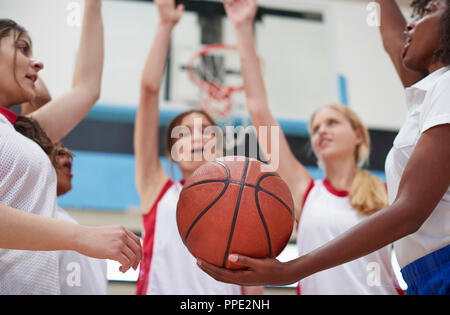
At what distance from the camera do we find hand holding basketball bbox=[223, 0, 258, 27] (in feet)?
7.45

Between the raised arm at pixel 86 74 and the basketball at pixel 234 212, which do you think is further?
the raised arm at pixel 86 74

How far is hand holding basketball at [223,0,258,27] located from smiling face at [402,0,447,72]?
101cm

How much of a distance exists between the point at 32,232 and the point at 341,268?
4.63 feet

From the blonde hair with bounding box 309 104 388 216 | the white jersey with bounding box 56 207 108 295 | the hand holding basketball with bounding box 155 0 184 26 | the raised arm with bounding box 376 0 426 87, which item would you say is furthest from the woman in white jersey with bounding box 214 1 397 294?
the white jersey with bounding box 56 207 108 295

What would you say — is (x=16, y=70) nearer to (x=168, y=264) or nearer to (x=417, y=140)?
(x=168, y=264)

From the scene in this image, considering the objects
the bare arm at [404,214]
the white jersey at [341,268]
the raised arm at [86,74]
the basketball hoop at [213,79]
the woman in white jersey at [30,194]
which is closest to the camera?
the bare arm at [404,214]

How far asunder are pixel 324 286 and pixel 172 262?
70 centimetres

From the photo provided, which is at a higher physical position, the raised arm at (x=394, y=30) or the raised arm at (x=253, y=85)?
the raised arm at (x=394, y=30)

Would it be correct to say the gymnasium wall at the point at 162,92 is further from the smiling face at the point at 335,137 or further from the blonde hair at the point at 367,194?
the blonde hair at the point at 367,194

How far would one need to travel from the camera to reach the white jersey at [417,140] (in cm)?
113

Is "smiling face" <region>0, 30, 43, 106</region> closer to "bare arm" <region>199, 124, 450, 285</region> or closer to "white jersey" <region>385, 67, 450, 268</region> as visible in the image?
"bare arm" <region>199, 124, 450, 285</region>

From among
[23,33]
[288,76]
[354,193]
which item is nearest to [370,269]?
[354,193]

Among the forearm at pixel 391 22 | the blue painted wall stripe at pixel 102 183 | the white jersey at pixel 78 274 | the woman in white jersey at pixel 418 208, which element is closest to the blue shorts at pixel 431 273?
the woman in white jersey at pixel 418 208

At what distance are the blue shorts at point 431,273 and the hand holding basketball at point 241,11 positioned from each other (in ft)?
4.76
